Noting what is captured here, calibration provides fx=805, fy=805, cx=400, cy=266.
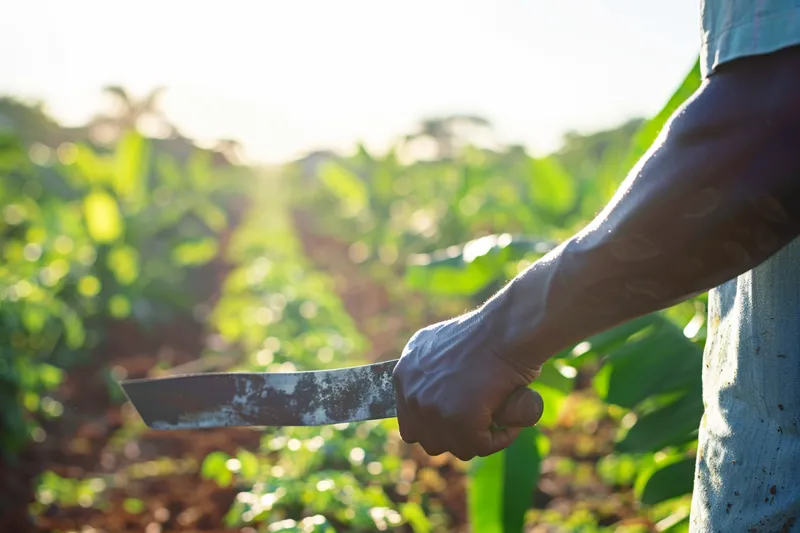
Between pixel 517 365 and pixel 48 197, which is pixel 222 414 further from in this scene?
pixel 48 197

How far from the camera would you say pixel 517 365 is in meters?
1.08

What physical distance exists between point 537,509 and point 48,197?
5.69 meters

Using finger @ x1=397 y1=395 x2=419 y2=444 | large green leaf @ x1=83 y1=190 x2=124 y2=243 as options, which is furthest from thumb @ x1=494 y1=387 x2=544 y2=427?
large green leaf @ x1=83 y1=190 x2=124 y2=243

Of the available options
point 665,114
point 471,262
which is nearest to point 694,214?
point 665,114

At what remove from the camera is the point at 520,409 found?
1.13 metres

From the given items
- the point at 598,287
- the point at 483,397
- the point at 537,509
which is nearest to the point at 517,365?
the point at 483,397

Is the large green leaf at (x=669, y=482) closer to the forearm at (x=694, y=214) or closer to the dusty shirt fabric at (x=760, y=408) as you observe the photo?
the dusty shirt fabric at (x=760, y=408)

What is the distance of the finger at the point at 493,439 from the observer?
113cm

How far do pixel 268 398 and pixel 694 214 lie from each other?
79 cm

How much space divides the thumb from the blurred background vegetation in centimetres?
75

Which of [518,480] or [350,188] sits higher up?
[518,480]

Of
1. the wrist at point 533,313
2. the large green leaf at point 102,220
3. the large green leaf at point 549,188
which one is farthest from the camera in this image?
the large green leaf at point 102,220

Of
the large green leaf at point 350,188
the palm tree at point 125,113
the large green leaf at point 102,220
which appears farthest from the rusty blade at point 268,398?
the palm tree at point 125,113

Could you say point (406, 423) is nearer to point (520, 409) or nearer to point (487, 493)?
point (520, 409)
